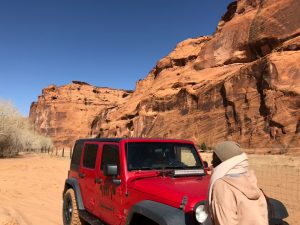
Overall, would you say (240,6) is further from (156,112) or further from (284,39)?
(156,112)

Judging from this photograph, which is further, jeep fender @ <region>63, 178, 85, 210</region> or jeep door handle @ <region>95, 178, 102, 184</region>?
jeep fender @ <region>63, 178, 85, 210</region>

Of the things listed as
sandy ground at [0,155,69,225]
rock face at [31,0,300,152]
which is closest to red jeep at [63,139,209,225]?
sandy ground at [0,155,69,225]

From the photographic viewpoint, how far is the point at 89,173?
632 centimetres

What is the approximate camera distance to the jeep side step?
18.2ft

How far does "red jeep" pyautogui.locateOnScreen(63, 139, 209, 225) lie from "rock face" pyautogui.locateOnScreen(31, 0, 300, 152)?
23.8 m

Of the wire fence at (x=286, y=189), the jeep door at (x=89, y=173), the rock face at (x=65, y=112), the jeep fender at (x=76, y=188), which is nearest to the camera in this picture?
the jeep door at (x=89, y=173)

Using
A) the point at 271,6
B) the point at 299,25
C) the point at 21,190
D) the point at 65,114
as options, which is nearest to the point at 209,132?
the point at 299,25

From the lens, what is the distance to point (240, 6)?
52906mm

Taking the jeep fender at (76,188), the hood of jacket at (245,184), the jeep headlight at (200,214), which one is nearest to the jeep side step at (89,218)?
the jeep fender at (76,188)

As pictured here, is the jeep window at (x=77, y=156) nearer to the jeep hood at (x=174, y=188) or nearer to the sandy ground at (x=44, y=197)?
the sandy ground at (x=44, y=197)

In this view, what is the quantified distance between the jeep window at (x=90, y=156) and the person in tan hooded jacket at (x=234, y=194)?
3.80 meters

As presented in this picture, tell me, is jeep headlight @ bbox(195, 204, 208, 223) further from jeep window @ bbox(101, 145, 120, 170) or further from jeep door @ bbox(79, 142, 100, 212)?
jeep door @ bbox(79, 142, 100, 212)

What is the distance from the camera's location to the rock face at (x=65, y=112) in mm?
111562

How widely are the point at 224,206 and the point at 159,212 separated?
4.50 ft
